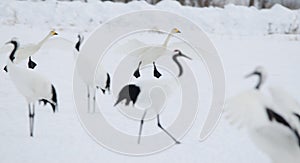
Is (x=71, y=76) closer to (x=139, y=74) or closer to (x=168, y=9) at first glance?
(x=139, y=74)

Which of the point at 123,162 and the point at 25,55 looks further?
the point at 25,55

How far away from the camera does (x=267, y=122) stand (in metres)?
2.51

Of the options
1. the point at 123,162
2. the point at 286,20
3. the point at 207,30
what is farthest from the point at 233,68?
the point at 286,20

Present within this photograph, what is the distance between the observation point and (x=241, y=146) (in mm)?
4094

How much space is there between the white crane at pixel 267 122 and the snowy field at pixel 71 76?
1.19 m

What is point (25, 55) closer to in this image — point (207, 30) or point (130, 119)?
point (130, 119)

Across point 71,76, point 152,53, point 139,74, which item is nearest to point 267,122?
point 152,53

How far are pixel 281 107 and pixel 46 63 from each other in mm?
5171

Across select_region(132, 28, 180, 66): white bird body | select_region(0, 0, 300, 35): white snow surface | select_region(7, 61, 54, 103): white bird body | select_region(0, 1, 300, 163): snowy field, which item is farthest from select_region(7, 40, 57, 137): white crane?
select_region(0, 0, 300, 35): white snow surface

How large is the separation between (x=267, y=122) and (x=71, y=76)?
4.31 metres

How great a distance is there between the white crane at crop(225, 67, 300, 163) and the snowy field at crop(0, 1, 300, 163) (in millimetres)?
1192

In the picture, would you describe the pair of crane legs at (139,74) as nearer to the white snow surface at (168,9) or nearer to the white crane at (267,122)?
the white crane at (267,122)

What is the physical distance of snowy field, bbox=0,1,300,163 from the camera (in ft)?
12.6

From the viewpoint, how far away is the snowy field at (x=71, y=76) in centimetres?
383
